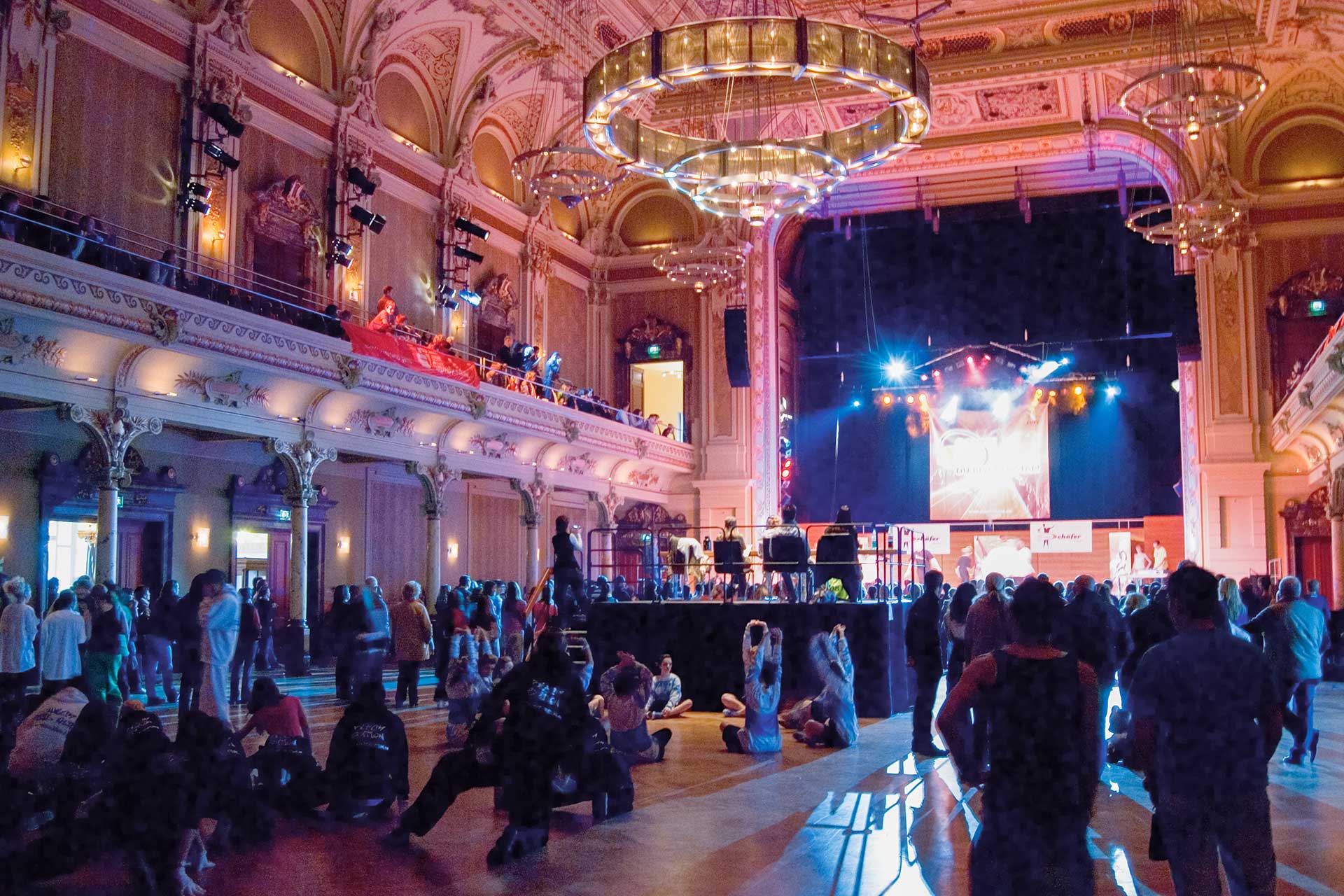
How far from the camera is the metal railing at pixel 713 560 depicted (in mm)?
13977

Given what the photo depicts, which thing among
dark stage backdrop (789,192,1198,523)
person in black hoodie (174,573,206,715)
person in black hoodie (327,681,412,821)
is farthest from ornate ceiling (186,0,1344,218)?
person in black hoodie (327,681,412,821)

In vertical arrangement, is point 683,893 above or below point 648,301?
below

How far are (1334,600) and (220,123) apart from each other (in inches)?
743

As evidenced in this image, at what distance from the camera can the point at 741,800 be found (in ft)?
Answer: 23.4

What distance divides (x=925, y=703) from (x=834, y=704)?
964 millimetres

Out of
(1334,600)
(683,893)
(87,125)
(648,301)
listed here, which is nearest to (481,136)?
(648,301)

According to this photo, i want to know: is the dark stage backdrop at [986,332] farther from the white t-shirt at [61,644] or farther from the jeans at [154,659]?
the white t-shirt at [61,644]

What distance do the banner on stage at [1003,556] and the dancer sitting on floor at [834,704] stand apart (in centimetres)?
1539

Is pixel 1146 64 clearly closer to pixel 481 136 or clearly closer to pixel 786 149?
pixel 786 149

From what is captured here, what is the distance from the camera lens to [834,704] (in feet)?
31.3

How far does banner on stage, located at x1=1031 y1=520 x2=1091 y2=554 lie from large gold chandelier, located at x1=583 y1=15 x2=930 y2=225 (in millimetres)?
12139

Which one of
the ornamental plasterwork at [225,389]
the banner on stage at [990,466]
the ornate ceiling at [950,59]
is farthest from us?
the banner on stage at [990,466]

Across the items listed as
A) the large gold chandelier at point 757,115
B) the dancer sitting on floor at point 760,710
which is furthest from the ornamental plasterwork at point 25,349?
the dancer sitting on floor at point 760,710

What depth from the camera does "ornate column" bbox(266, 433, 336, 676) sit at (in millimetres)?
15641
